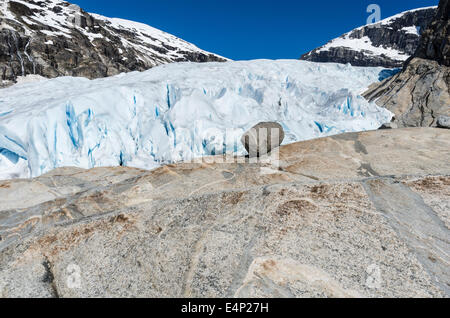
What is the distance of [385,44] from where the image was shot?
8069cm

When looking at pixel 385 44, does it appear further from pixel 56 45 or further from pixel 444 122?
pixel 444 122

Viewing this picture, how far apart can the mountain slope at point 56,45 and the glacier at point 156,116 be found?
27598 mm

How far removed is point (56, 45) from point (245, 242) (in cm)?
5103

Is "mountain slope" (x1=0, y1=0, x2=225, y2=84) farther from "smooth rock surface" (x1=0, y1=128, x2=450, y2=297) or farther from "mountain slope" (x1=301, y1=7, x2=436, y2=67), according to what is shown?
"mountain slope" (x1=301, y1=7, x2=436, y2=67)

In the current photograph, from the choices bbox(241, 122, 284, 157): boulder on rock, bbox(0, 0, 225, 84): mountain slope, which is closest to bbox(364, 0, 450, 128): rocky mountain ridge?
bbox(241, 122, 284, 157): boulder on rock

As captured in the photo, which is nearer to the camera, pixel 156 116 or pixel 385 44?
pixel 156 116

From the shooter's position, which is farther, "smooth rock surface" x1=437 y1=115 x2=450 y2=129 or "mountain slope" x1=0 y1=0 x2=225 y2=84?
"mountain slope" x1=0 y1=0 x2=225 y2=84

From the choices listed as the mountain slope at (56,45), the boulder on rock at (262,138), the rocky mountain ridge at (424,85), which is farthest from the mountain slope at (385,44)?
the boulder on rock at (262,138)

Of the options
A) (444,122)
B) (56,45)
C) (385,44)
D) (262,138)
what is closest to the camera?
(262,138)

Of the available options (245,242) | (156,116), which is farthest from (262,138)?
(156,116)

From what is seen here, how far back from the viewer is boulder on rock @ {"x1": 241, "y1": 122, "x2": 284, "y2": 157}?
603 cm

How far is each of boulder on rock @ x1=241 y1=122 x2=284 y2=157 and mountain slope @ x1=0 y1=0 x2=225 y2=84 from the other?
41.0 metres

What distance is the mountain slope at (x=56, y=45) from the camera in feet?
123
